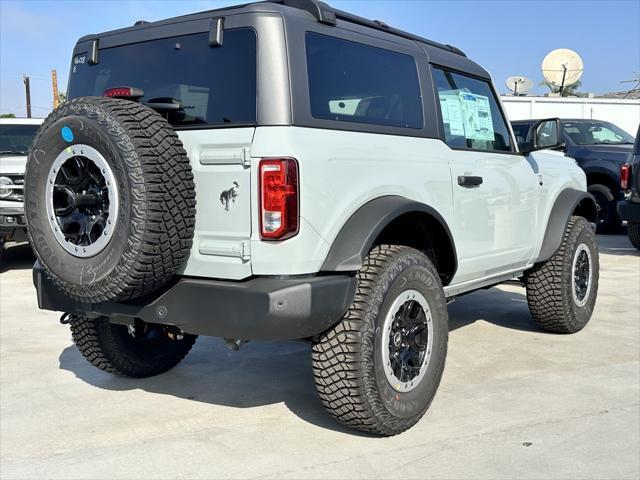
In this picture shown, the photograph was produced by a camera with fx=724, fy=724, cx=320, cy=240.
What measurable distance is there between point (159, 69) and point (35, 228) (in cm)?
99

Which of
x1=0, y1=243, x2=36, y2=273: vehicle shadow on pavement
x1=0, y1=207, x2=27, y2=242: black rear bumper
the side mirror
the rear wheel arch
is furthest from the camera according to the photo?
the rear wheel arch

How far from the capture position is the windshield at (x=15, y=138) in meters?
9.43

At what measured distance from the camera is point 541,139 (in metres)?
5.06

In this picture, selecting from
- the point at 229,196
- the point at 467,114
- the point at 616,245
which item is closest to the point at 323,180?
the point at 229,196

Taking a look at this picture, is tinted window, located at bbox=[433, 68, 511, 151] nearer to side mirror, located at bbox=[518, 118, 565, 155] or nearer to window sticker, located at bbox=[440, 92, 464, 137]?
window sticker, located at bbox=[440, 92, 464, 137]

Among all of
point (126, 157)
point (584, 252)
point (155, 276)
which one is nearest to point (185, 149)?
point (126, 157)

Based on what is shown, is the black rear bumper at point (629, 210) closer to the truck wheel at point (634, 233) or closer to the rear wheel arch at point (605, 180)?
the truck wheel at point (634, 233)

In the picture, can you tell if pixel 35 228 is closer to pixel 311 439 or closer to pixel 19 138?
pixel 311 439

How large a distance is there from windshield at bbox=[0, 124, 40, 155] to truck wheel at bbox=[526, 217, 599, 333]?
22.3ft

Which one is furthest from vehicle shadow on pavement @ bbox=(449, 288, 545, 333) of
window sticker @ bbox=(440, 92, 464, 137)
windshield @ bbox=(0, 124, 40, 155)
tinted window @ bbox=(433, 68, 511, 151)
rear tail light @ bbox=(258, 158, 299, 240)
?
windshield @ bbox=(0, 124, 40, 155)

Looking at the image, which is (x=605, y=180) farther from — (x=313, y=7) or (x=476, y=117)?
(x=313, y=7)

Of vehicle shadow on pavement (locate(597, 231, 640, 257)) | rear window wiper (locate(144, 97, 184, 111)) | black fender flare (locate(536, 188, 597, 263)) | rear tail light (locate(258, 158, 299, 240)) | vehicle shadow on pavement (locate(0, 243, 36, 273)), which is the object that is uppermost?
rear window wiper (locate(144, 97, 184, 111))

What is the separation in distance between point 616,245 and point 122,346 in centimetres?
876

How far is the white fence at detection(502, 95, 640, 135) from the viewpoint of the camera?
17.8 m
